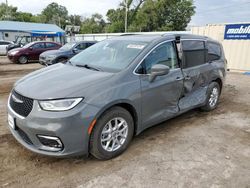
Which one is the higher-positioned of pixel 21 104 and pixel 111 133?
pixel 21 104

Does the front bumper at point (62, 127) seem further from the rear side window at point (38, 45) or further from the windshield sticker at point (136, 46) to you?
the rear side window at point (38, 45)

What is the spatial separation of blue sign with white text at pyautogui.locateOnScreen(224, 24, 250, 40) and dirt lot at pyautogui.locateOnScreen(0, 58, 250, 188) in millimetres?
8512

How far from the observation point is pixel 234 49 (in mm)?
11555

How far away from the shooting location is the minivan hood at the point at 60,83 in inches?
104

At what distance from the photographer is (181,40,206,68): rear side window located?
4117 millimetres

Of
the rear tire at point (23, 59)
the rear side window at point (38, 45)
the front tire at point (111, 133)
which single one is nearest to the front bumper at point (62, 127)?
the front tire at point (111, 133)

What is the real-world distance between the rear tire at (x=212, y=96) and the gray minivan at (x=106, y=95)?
57 centimetres

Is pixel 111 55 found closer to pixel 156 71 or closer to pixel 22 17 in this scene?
pixel 156 71

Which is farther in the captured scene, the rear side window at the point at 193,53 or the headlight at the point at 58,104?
the rear side window at the point at 193,53

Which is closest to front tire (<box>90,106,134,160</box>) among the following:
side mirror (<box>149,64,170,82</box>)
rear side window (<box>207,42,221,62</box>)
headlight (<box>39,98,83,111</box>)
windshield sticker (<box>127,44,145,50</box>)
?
headlight (<box>39,98,83,111</box>)

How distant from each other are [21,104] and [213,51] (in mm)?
4166

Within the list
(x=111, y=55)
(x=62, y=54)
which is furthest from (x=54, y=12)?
(x=111, y=55)

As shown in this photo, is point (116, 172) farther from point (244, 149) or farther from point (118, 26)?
point (118, 26)

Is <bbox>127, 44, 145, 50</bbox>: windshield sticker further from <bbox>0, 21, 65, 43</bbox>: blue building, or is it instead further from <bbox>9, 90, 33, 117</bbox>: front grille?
<bbox>0, 21, 65, 43</bbox>: blue building
